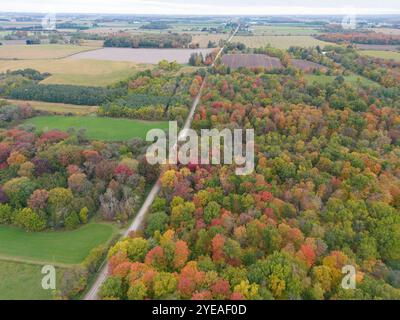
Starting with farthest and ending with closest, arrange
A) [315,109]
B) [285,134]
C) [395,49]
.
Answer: [395,49], [315,109], [285,134]

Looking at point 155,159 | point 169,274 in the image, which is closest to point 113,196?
point 155,159

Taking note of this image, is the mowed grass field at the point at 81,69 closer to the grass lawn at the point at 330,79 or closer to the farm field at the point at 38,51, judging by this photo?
the farm field at the point at 38,51

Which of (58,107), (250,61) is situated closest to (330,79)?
(250,61)

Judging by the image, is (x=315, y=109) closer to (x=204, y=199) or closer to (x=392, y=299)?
(x=204, y=199)

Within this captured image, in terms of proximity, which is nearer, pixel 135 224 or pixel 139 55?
pixel 135 224

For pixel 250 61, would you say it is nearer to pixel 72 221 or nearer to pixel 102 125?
pixel 102 125

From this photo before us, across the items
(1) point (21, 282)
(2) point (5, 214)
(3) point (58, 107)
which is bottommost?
(1) point (21, 282)
